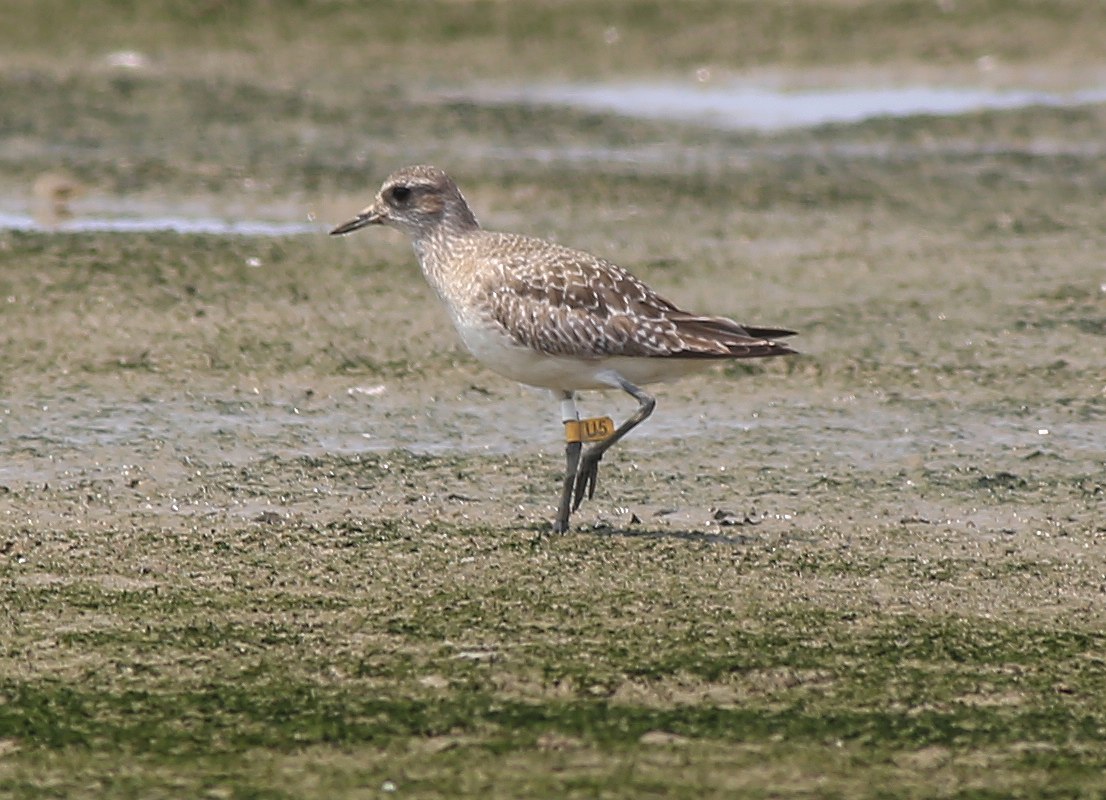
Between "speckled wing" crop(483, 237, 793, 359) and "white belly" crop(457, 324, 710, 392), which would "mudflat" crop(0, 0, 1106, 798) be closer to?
"white belly" crop(457, 324, 710, 392)

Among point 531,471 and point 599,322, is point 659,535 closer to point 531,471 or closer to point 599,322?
point 599,322

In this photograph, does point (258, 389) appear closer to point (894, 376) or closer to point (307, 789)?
point (894, 376)

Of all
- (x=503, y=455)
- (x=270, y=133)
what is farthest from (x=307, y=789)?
(x=270, y=133)

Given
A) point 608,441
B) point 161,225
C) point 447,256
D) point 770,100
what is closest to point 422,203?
point 447,256

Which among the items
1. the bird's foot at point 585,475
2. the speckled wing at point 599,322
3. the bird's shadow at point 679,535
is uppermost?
the speckled wing at point 599,322

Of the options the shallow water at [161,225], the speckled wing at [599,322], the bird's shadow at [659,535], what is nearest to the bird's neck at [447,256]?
the speckled wing at [599,322]

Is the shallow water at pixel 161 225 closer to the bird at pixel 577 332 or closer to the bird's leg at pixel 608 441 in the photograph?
the bird at pixel 577 332

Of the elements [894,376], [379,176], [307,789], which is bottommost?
[307,789]

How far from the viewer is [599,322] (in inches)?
252

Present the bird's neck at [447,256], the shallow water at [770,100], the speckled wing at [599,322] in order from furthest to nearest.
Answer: the shallow water at [770,100]
the bird's neck at [447,256]
the speckled wing at [599,322]

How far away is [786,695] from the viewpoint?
4922 mm

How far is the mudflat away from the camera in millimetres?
4652

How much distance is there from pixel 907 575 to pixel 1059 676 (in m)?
0.99

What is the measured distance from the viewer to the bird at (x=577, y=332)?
6379 millimetres
